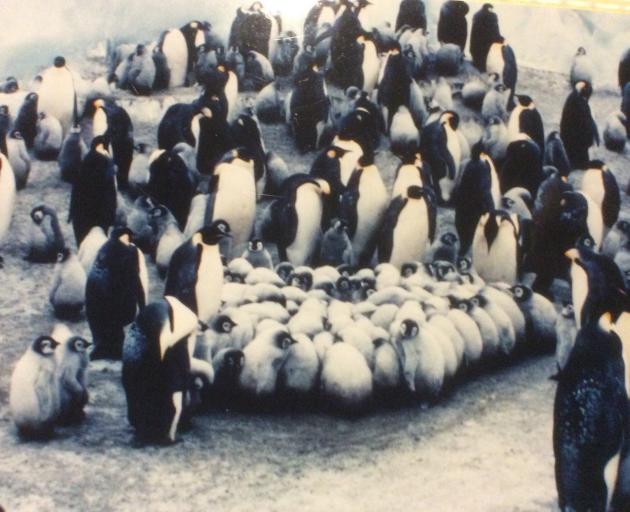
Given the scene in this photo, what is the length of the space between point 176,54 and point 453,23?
88.6 inches

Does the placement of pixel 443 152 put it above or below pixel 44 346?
above

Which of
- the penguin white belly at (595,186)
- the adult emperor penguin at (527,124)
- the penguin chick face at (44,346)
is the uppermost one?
the adult emperor penguin at (527,124)

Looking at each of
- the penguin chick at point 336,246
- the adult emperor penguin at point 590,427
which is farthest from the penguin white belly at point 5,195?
the adult emperor penguin at point 590,427

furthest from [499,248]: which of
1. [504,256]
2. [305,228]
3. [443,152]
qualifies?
[443,152]

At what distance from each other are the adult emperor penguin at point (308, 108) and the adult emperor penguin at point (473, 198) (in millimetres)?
1313

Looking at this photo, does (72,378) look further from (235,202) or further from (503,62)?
(503,62)

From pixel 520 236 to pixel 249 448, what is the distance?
232cm

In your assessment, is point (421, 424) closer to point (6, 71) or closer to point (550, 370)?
point (550, 370)

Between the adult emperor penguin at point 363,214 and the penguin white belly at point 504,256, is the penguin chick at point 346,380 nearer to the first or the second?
the penguin white belly at point 504,256

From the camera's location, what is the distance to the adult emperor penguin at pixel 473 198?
5605 mm

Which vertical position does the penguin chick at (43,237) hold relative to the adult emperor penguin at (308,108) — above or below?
below

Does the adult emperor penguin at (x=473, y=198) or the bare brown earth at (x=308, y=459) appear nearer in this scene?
the bare brown earth at (x=308, y=459)

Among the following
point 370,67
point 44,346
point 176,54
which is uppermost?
point 370,67

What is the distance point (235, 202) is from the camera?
17.6 ft
